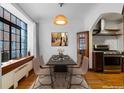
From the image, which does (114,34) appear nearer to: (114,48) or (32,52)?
(114,48)

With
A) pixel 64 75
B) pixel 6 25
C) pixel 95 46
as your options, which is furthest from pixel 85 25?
pixel 6 25

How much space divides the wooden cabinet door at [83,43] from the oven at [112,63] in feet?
2.65

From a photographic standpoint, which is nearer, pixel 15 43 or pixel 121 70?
pixel 15 43

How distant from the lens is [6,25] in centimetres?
462

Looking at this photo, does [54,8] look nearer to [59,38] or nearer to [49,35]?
[49,35]

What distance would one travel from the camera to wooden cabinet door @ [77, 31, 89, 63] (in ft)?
22.4

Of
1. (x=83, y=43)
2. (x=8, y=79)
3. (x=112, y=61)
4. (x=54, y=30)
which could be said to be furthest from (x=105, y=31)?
(x=8, y=79)

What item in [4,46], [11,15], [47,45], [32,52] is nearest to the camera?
[4,46]

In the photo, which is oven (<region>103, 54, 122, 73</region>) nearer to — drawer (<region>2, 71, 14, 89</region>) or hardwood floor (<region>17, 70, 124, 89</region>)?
hardwood floor (<region>17, 70, 124, 89</region>)

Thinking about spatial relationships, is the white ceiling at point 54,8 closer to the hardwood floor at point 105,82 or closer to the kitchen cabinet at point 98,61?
the kitchen cabinet at point 98,61

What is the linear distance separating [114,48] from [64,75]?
331 cm

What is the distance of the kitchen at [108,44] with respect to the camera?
650 centimetres

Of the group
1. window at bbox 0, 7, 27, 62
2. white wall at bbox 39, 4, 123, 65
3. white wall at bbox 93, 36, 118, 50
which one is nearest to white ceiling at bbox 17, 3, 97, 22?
window at bbox 0, 7, 27, 62

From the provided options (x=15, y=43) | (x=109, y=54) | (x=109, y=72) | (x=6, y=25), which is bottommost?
(x=109, y=72)
